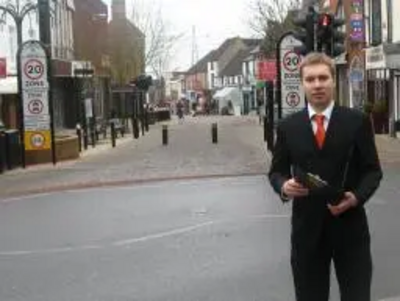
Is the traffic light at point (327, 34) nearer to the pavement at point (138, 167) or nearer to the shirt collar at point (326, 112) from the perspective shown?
the pavement at point (138, 167)

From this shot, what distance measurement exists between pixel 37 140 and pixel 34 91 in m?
1.25

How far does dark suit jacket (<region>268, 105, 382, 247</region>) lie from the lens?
15.8 ft

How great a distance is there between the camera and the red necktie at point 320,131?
484 centimetres

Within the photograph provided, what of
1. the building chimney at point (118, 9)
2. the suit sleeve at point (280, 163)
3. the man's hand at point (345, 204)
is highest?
the building chimney at point (118, 9)

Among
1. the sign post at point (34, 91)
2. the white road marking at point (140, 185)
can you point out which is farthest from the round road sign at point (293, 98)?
A: the sign post at point (34, 91)

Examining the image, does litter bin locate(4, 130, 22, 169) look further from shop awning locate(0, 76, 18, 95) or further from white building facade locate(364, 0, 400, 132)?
white building facade locate(364, 0, 400, 132)

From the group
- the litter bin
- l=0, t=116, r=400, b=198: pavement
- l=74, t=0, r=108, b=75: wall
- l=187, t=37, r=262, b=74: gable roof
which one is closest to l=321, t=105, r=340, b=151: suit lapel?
l=0, t=116, r=400, b=198: pavement

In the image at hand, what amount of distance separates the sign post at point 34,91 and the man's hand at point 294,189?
19651mm

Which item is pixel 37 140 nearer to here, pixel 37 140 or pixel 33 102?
pixel 37 140

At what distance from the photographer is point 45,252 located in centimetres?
1070

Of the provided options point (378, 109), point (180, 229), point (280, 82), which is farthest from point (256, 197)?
point (378, 109)

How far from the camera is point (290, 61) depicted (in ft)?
80.5

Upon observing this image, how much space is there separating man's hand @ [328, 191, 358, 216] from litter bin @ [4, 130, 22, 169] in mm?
18951

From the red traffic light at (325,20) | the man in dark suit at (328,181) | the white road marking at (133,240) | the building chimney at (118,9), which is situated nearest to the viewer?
the man in dark suit at (328,181)
